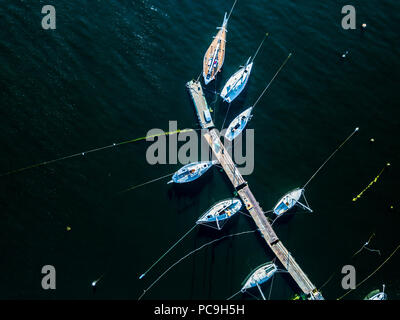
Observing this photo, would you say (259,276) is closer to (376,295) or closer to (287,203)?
(287,203)

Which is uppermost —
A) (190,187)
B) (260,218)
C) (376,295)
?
(190,187)

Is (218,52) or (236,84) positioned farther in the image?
(218,52)

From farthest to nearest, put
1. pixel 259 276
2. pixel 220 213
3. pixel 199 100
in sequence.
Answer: pixel 199 100, pixel 220 213, pixel 259 276

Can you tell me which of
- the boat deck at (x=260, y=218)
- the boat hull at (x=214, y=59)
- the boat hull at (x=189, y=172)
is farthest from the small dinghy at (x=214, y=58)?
the boat hull at (x=189, y=172)

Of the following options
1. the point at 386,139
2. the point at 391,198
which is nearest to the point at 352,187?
the point at 391,198

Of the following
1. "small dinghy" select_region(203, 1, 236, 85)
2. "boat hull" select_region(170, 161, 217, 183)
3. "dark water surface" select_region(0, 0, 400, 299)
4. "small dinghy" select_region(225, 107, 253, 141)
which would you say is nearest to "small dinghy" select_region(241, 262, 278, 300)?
"dark water surface" select_region(0, 0, 400, 299)

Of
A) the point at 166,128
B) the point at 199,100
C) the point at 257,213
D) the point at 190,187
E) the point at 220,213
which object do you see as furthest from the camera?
the point at 199,100

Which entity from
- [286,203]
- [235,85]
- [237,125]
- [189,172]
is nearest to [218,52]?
[235,85]
